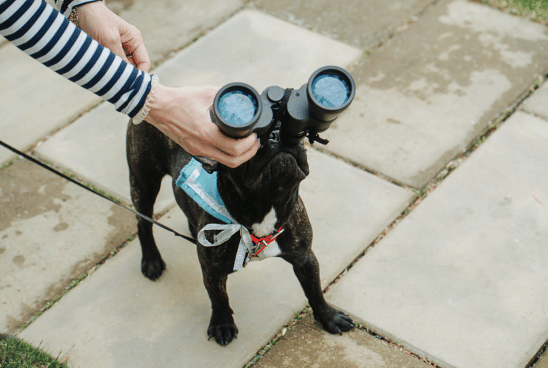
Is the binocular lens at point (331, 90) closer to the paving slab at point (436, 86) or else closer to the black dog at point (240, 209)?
the black dog at point (240, 209)

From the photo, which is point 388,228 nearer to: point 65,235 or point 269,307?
point 269,307

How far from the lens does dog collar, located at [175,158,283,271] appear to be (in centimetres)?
245

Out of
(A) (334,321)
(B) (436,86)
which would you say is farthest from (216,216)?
(B) (436,86)

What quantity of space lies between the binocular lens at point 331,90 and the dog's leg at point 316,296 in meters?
1.10

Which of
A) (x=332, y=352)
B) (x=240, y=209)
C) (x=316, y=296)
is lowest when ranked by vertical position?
(x=332, y=352)

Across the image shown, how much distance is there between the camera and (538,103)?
4.39 m

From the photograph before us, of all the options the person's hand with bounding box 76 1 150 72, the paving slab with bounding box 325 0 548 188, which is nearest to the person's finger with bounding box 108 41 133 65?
the person's hand with bounding box 76 1 150 72

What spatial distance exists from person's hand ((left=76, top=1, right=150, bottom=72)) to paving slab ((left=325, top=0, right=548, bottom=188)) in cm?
197

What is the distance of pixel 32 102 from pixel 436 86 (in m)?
3.54

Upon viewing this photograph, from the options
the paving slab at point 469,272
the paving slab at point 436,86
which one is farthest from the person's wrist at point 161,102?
the paving slab at point 436,86

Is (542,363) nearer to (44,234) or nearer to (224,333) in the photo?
(224,333)

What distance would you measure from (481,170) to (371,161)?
79 cm

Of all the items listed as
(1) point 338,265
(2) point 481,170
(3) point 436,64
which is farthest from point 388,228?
(3) point 436,64

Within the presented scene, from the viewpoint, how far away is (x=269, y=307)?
10.5ft
